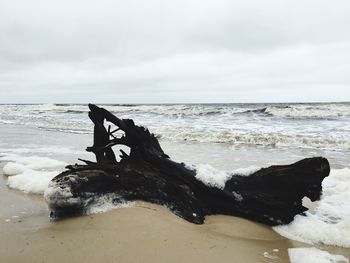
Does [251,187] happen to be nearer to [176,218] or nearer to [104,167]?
[176,218]

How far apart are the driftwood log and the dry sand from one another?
0.47 feet

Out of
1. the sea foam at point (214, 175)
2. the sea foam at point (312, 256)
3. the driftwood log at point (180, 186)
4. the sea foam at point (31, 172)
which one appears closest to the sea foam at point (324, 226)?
the driftwood log at point (180, 186)

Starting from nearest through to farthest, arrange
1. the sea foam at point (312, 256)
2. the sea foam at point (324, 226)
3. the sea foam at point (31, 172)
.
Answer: the sea foam at point (312, 256) < the sea foam at point (324, 226) < the sea foam at point (31, 172)

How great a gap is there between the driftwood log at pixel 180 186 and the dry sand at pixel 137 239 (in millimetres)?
143

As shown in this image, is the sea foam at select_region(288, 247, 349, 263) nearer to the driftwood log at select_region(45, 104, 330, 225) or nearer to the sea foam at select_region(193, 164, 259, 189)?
the driftwood log at select_region(45, 104, 330, 225)

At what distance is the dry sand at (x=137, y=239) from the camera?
10.3ft

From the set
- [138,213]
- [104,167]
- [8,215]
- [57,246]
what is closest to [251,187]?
[138,213]

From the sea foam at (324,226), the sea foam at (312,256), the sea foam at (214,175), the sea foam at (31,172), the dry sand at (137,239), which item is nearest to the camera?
the dry sand at (137,239)

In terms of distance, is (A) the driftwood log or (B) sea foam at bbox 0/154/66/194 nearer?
(A) the driftwood log

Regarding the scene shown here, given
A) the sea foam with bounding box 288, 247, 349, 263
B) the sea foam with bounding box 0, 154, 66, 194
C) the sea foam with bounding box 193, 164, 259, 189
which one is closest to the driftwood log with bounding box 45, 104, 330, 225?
the sea foam with bounding box 193, 164, 259, 189

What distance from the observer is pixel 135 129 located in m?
4.43

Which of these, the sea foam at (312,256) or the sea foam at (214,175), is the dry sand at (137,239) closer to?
the sea foam at (312,256)

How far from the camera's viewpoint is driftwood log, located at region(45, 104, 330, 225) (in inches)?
161

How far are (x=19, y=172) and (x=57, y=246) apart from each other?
405 cm
